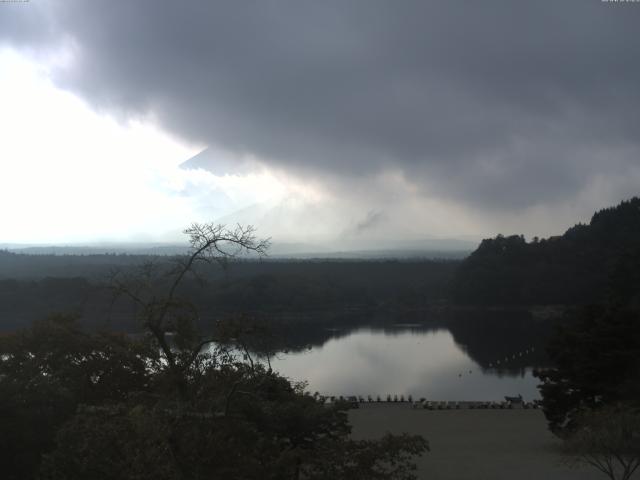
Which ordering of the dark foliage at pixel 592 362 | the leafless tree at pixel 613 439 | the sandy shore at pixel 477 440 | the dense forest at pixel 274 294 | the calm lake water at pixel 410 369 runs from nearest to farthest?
1. the leafless tree at pixel 613 439
2. the sandy shore at pixel 477 440
3. the dark foliage at pixel 592 362
4. the calm lake water at pixel 410 369
5. the dense forest at pixel 274 294

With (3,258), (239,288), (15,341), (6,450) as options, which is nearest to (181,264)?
(6,450)

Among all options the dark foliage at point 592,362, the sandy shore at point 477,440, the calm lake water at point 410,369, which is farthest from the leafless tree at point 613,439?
the calm lake water at point 410,369

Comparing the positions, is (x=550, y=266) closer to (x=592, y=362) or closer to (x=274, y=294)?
(x=274, y=294)

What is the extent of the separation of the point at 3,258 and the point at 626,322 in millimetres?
81830

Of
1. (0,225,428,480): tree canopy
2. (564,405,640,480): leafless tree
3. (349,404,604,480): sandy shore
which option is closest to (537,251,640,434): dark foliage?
(349,404,604,480): sandy shore

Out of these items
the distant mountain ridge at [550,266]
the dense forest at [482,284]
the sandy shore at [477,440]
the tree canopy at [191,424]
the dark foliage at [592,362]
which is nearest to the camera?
the tree canopy at [191,424]

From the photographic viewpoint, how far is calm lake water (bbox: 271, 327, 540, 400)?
798 inches

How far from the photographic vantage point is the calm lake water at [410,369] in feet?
66.5

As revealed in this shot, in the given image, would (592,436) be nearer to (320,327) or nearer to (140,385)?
(140,385)

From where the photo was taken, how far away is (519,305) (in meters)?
49.5

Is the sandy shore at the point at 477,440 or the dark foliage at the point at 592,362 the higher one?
the dark foliage at the point at 592,362

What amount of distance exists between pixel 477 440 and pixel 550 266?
138 ft

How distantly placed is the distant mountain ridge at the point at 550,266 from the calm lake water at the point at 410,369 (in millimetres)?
16992

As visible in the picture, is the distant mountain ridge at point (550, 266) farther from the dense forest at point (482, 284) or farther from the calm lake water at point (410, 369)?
the calm lake water at point (410, 369)
